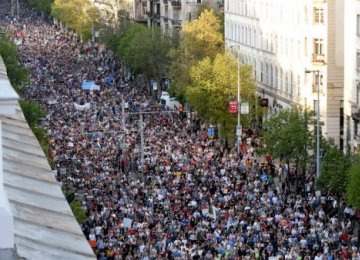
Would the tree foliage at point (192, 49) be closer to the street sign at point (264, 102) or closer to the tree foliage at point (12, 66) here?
the street sign at point (264, 102)

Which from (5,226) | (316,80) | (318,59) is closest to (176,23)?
(318,59)

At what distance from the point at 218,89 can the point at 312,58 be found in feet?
28.1

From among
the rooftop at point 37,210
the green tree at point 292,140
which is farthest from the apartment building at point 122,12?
the rooftop at point 37,210

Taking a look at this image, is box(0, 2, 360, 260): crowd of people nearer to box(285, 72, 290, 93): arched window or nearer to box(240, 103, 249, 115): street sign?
box(240, 103, 249, 115): street sign

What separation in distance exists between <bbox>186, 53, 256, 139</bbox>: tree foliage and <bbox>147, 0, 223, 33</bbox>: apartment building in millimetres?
28210

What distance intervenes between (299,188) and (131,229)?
15476mm

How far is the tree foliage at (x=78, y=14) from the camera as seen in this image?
154 meters

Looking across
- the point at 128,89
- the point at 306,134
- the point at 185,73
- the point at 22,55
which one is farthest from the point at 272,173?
the point at 22,55

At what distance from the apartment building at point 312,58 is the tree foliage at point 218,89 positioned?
239 cm

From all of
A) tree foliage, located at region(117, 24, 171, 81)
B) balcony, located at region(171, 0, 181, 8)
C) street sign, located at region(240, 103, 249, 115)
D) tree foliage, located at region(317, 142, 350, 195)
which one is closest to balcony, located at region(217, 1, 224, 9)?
tree foliage, located at region(117, 24, 171, 81)

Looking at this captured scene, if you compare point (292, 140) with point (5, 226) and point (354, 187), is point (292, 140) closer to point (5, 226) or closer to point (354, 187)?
point (354, 187)

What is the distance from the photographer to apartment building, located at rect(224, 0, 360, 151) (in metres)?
66.9

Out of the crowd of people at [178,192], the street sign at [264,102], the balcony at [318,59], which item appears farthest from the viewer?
the street sign at [264,102]

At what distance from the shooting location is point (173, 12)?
119 meters
